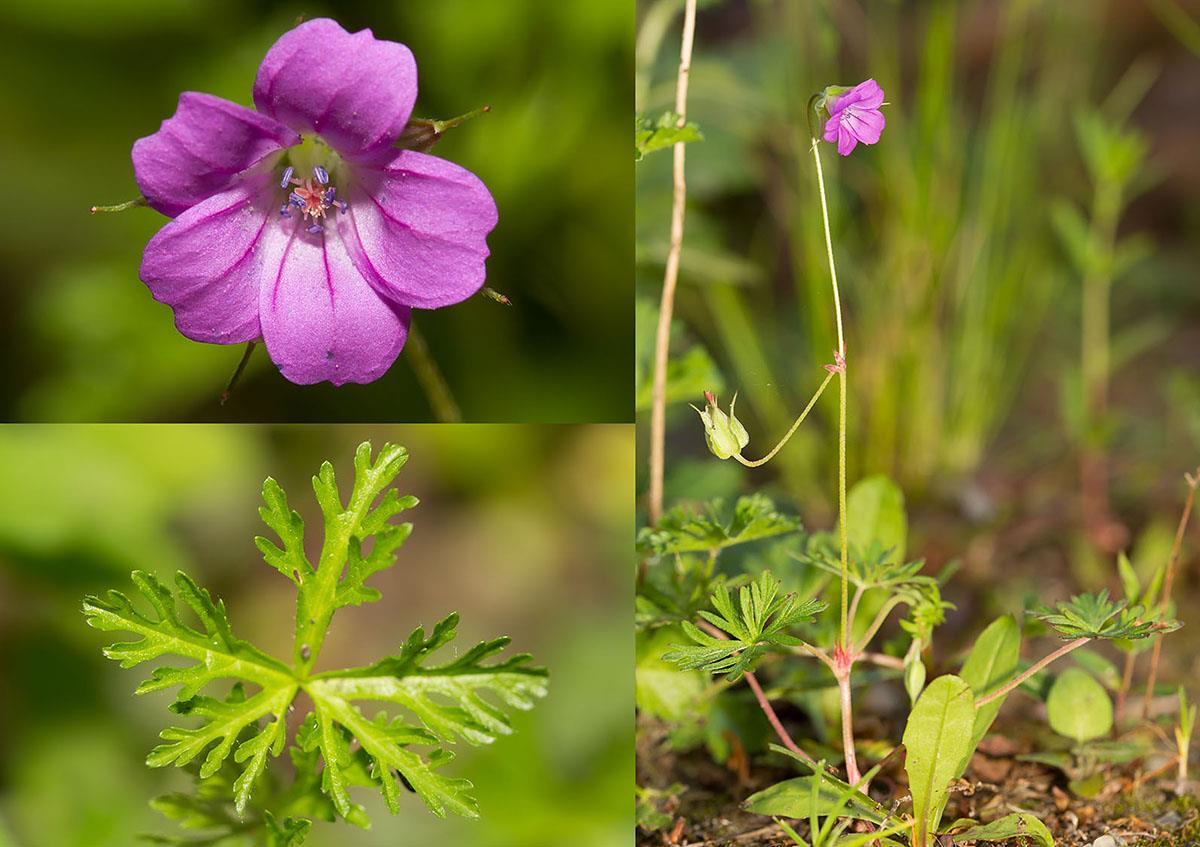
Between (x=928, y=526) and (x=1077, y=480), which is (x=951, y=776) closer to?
(x=928, y=526)

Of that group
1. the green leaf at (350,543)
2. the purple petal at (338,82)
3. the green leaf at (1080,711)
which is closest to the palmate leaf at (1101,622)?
the green leaf at (1080,711)

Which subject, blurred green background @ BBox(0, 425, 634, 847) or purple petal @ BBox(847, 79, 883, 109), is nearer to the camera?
purple petal @ BBox(847, 79, 883, 109)

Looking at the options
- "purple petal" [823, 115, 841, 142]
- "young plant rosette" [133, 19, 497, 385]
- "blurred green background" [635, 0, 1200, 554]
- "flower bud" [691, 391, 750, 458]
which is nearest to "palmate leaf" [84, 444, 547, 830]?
"young plant rosette" [133, 19, 497, 385]

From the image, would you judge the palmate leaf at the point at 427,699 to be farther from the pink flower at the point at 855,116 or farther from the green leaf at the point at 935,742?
the pink flower at the point at 855,116

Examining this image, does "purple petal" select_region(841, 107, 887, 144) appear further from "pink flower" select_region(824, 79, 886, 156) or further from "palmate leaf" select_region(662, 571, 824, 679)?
"palmate leaf" select_region(662, 571, 824, 679)

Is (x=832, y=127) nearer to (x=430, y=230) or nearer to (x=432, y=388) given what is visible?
(x=430, y=230)

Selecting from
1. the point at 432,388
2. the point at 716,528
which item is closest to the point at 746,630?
the point at 716,528
